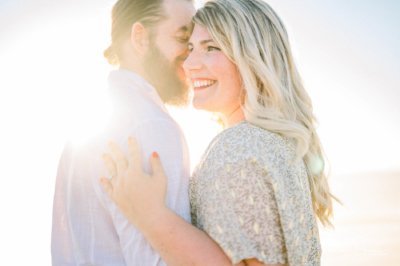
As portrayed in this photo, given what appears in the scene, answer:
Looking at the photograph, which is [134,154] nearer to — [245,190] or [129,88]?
[129,88]

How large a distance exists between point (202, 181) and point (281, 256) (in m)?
0.52

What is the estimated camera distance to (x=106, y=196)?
8.54ft

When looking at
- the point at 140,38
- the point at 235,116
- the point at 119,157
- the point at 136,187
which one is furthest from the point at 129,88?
the point at 140,38

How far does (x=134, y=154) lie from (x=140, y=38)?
4.45ft

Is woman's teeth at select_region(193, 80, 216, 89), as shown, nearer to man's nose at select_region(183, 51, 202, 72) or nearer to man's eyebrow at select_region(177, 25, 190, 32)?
man's nose at select_region(183, 51, 202, 72)

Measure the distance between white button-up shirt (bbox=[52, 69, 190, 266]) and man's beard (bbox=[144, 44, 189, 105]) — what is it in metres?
0.72

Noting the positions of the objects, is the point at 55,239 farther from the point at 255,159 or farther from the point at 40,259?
the point at 40,259

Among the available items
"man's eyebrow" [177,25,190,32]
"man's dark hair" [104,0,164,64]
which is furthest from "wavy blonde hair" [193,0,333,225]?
"man's dark hair" [104,0,164,64]

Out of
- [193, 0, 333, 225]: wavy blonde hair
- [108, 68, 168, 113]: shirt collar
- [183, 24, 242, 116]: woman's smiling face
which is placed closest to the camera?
[108, 68, 168, 113]: shirt collar

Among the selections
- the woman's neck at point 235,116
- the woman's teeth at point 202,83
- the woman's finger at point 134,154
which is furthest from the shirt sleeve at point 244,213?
the woman's teeth at point 202,83

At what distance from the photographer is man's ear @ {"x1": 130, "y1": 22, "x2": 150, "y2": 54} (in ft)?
11.5

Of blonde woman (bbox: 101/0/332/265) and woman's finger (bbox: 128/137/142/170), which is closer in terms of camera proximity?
blonde woman (bbox: 101/0/332/265)

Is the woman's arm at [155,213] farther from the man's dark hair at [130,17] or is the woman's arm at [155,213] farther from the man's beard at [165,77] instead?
the man's dark hair at [130,17]

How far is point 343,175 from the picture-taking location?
32000 mm
